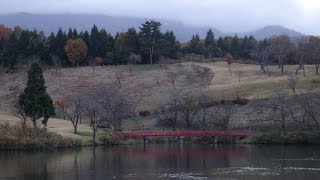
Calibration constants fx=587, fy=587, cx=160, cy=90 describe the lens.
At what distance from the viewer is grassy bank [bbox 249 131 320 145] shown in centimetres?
8344

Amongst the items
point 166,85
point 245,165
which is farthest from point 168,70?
point 245,165

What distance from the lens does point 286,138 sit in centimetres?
8512

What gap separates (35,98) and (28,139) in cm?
565

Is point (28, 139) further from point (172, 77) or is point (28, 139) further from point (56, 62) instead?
point (56, 62)

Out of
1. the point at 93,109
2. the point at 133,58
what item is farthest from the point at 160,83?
the point at 93,109

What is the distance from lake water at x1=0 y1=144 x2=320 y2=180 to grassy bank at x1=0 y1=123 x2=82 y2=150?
4091 millimetres

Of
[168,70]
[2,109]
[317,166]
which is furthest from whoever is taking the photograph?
[168,70]

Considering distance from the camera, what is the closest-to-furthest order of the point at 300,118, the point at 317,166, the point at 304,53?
the point at 317,166 < the point at 300,118 < the point at 304,53

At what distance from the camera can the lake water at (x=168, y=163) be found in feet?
167

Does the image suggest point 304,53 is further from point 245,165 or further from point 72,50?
point 245,165

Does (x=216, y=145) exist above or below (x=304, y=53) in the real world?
below

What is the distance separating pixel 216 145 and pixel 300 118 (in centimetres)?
1474

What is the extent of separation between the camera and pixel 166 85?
126m

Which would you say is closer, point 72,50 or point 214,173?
point 214,173
